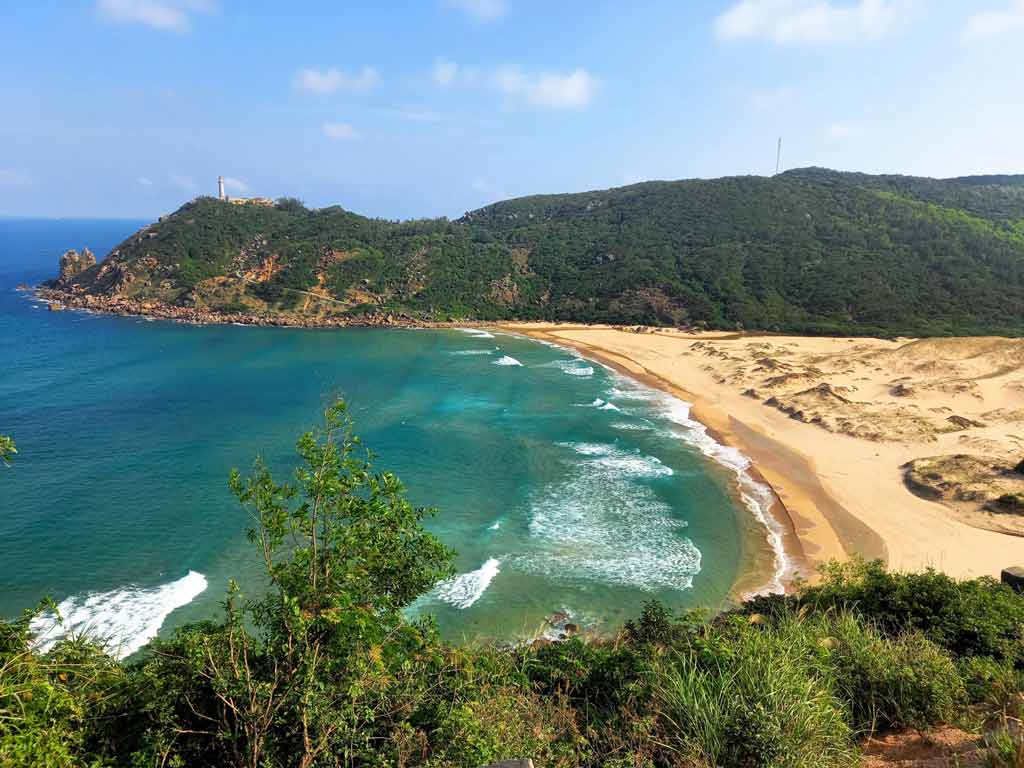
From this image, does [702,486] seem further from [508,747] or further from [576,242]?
[576,242]

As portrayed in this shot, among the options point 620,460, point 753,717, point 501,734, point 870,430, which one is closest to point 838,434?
point 870,430

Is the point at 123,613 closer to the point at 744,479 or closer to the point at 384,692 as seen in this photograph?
the point at 384,692

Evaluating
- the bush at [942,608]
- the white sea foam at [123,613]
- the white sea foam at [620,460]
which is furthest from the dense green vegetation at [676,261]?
the white sea foam at [123,613]

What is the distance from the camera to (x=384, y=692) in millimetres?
7578

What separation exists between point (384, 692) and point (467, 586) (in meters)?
14.5

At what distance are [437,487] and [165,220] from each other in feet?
324

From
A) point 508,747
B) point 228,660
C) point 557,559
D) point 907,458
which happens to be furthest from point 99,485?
point 907,458

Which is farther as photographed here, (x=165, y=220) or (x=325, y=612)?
(x=165, y=220)

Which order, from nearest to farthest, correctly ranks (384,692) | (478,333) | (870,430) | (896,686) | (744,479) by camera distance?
(384,692) < (896,686) < (744,479) < (870,430) < (478,333)

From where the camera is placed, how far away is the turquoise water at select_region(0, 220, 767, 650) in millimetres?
20875

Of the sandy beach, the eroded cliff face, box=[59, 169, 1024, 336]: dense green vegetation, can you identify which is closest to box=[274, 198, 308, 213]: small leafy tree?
box=[59, 169, 1024, 336]: dense green vegetation

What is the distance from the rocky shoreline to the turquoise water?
20.0 meters

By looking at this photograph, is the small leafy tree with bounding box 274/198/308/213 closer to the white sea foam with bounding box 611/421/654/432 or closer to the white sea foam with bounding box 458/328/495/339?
the white sea foam with bounding box 458/328/495/339

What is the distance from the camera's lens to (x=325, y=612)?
6.94 m
